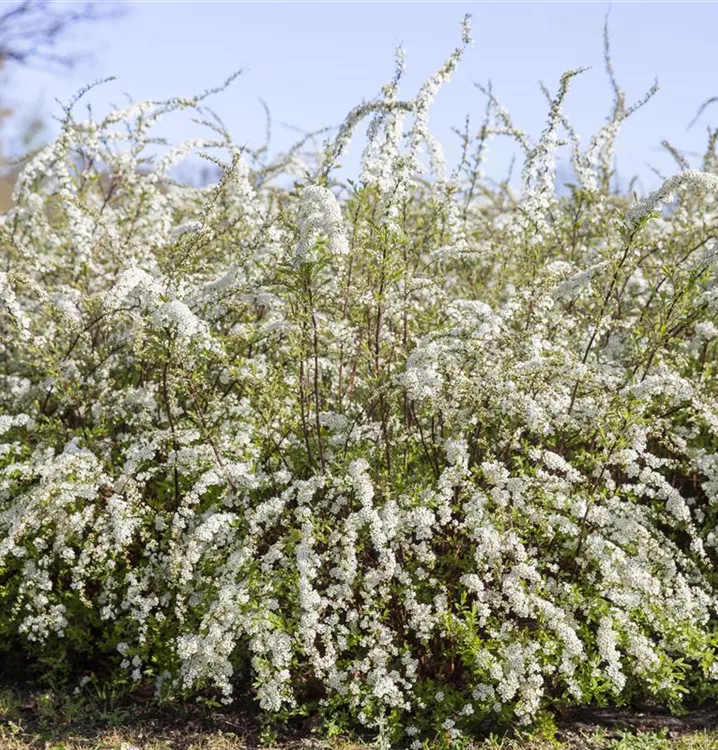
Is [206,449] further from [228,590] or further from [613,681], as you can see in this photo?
[613,681]

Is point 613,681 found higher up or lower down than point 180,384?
lower down

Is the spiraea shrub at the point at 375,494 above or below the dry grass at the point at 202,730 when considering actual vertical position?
above

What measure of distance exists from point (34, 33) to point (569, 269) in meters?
13.2

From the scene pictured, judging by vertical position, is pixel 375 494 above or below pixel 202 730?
above

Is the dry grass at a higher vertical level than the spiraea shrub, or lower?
lower

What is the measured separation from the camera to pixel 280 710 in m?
4.00

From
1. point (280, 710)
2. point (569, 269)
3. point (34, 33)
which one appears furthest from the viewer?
point (34, 33)

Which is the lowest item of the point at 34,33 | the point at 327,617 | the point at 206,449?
the point at 327,617

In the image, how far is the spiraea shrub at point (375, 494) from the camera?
3832 mm

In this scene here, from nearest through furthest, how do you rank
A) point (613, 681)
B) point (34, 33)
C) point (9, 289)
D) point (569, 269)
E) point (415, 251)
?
point (613, 681) < point (9, 289) < point (569, 269) < point (415, 251) < point (34, 33)

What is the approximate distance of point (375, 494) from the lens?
165 inches

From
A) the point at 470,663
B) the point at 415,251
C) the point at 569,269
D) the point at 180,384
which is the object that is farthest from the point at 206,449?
the point at 569,269

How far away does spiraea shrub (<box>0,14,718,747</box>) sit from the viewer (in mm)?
3832

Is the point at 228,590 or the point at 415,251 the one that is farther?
the point at 415,251
